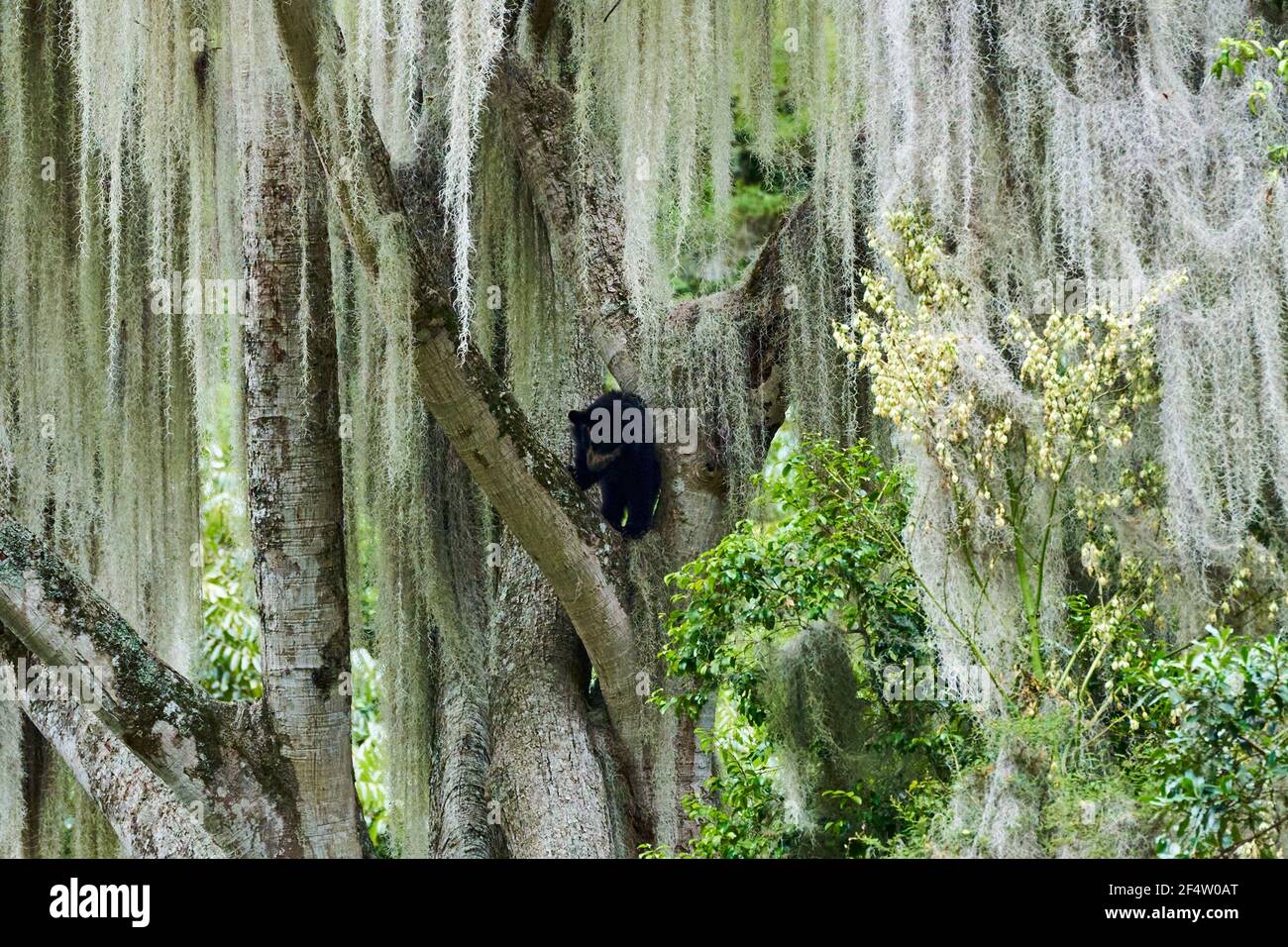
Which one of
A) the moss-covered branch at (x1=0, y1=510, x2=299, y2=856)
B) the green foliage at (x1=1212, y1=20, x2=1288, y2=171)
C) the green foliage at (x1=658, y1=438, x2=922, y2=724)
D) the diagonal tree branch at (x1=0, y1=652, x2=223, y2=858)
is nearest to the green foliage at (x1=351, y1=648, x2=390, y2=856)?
the moss-covered branch at (x1=0, y1=510, x2=299, y2=856)

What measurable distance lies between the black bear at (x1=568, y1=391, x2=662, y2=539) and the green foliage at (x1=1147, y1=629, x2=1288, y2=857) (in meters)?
2.33

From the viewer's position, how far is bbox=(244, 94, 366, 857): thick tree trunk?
4727mm

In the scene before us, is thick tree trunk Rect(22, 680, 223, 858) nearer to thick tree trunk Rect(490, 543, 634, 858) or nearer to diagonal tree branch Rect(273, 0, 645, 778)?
thick tree trunk Rect(490, 543, 634, 858)

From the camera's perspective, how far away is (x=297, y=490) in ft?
15.8

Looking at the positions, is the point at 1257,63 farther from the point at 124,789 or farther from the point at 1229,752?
the point at 124,789

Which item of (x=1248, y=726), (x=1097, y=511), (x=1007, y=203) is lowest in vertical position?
(x=1248, y=726)

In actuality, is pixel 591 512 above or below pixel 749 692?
above

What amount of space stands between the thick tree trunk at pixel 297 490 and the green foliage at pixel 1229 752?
8.26 ft

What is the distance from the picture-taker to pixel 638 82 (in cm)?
477

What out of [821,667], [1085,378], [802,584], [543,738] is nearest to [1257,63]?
[1085,378]

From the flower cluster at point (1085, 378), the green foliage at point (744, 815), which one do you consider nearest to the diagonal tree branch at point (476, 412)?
the green foliage at point (744, 815)
